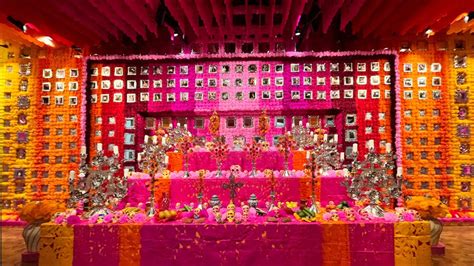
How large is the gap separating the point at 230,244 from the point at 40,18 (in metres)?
5.41

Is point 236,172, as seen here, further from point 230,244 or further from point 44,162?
point 44,162

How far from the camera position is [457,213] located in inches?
322

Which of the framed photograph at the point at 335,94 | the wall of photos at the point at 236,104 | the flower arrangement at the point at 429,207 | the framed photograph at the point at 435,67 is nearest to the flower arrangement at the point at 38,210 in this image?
the wall of photos at the point at 236,104

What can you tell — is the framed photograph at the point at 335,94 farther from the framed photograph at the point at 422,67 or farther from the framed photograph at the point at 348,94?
the framed photograph at the point at 422,67

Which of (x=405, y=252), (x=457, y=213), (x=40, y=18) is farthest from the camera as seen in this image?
(x=457, y=213)

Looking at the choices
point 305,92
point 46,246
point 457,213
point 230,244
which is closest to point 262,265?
point 230,244

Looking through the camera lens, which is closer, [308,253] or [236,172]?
[308,253]

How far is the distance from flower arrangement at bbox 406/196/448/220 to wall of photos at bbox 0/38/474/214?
120 inches

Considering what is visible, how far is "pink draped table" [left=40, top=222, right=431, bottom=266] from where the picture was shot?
407 centimetres

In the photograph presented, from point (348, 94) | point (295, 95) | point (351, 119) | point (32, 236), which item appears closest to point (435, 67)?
point (348, 94)

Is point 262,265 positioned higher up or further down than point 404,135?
further down

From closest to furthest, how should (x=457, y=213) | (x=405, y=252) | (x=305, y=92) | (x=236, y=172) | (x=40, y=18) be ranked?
(x=405, y=252) → (x=236, y=172) → (x=40, y=18) → (x=457, y=213) → (x=305, y=92)

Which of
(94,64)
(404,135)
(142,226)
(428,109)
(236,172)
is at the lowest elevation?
(142,226)

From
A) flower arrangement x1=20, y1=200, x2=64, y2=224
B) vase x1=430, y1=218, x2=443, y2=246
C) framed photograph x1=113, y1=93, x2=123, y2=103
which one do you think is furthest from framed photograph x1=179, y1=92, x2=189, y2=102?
vase x1=430, y1=218, x2=443, y2=246
